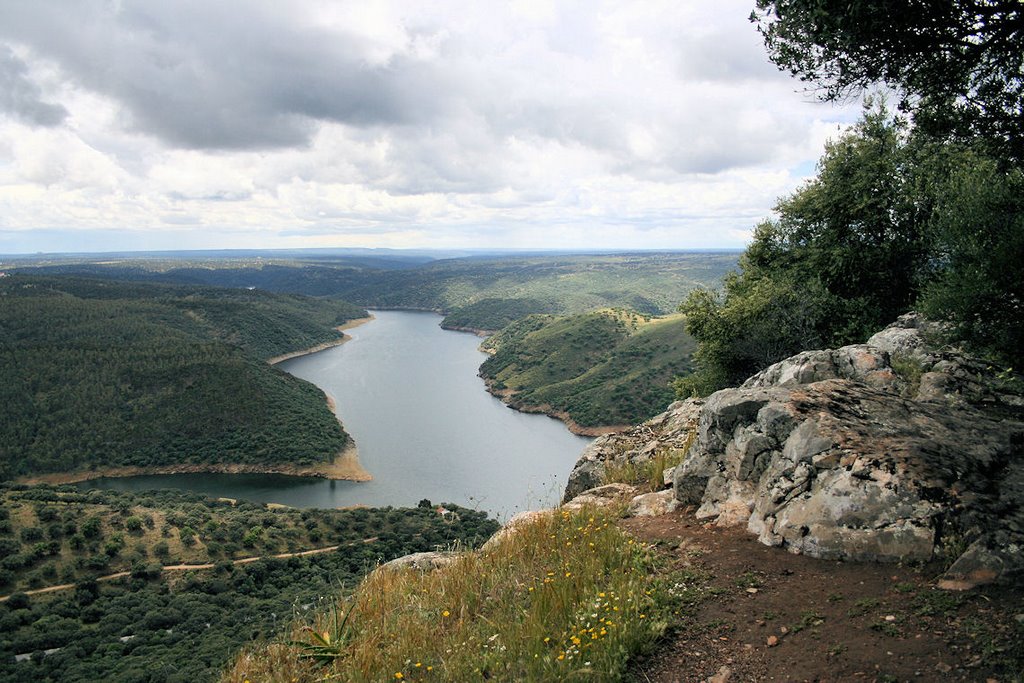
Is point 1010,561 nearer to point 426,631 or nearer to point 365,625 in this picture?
point 426,631

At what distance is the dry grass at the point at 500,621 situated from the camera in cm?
495

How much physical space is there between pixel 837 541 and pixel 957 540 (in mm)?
1014

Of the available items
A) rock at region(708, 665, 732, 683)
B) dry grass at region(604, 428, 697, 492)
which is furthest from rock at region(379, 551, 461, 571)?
rock at region(708, 665, 732, 683)

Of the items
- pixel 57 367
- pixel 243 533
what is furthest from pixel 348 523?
pixel 57 367

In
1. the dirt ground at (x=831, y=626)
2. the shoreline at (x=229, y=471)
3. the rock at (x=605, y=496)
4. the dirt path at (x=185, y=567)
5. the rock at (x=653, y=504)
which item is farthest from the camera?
the shoreline at (x=229, y=471)

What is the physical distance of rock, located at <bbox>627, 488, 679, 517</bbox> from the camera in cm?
810

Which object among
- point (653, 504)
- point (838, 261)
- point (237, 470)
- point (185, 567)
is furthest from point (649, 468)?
point (237, 470)

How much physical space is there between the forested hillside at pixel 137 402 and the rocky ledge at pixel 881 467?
284 ft

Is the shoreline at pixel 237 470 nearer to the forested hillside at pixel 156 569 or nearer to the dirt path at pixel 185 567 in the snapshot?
the forested hillside at pixel 156 569

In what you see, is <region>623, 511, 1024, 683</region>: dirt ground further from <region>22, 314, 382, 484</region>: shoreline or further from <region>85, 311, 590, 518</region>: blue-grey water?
<region>22, 314, 382, 484</region>: shoreline

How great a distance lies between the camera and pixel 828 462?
6805 millimetres

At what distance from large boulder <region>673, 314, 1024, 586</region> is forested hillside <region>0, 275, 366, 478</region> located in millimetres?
86817

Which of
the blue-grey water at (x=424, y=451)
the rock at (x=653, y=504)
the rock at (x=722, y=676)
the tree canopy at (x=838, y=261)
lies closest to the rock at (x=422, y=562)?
the rock at (x=653, y=504)

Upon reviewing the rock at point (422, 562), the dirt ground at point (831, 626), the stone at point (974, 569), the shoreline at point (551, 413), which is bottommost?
the shoreline at point (551, 413)
